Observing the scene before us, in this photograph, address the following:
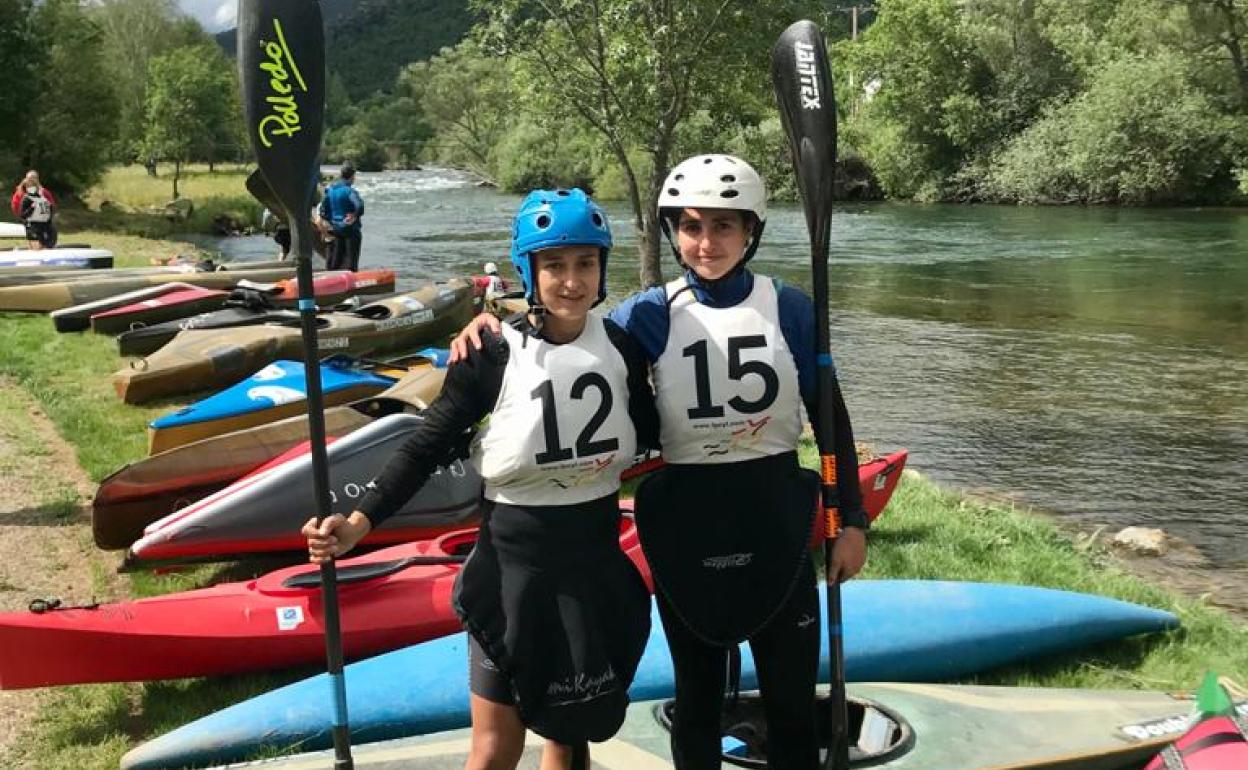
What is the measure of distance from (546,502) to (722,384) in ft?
1.46


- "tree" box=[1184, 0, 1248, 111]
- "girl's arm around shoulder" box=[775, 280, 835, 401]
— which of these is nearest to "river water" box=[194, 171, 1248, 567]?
"tree" box=[1184, 0, 1248, 111]

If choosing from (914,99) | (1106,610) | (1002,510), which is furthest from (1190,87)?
(1106,610)

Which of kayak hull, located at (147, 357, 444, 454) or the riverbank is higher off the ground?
kayak hull, located at (147, 357, 444, 454)

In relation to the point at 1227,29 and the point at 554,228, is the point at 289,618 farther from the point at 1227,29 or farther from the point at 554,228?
the point at 1227,29

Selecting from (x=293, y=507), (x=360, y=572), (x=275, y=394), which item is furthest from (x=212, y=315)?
(x=360, y=572)

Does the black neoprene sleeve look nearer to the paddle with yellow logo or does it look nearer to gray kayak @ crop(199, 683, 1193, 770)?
gray kayak @ crop(199, 683, 1193, 770)

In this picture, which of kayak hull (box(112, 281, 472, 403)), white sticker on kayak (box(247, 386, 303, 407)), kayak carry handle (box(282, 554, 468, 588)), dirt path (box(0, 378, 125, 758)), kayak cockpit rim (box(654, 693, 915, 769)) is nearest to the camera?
kayak cockpit rim (box(654, 693, 915, 769))

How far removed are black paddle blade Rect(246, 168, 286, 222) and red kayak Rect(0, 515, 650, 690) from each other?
1.54 meters

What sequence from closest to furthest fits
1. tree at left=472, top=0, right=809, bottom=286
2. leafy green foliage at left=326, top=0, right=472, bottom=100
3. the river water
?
the river water, tree at left=472, top=0, right=809, bottom=286, leafy green foliage at left=326, top=0, right=472, bottom=100

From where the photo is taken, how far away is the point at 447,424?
2.21 m

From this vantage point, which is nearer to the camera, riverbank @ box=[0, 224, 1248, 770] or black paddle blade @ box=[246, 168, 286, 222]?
black paddle blade @ box=[246, 168, 286, 222]

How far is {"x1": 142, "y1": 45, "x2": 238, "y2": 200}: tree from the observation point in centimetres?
3591

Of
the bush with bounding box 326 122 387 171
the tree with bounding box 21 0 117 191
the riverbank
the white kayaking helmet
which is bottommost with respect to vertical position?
the riverbank

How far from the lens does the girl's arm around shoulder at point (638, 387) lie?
2.28 metres
